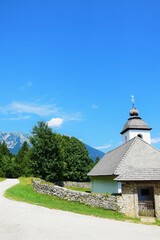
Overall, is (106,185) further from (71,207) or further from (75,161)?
(75,161)

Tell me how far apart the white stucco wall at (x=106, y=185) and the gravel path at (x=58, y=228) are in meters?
8.76

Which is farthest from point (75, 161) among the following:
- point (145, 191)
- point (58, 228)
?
point (58, 228)

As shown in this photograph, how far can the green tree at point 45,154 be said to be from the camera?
42281 millimetres

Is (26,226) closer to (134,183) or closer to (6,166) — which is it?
(134,183)

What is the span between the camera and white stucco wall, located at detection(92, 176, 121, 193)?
24.2 m

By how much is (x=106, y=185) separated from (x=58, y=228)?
15.9m

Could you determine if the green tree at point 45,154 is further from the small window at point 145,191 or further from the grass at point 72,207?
the small window at point 145,191

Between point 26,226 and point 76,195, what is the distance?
10.5 metres

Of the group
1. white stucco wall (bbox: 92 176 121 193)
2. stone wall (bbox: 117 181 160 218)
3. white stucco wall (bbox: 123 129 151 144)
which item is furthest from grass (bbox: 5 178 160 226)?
white stucco wall (bbox: 123 129 151 144)

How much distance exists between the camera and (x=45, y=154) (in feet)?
141

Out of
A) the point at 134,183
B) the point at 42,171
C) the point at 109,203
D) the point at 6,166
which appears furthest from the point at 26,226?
the point at 6,166

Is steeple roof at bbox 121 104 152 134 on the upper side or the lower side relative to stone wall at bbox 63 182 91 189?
upper

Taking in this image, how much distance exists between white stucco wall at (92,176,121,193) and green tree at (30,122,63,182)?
10323 mm

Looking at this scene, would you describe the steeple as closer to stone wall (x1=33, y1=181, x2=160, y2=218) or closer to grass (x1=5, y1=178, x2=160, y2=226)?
grass (x1=5, y1=178, x2=160, y2=226)
